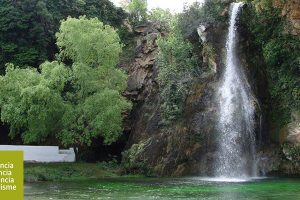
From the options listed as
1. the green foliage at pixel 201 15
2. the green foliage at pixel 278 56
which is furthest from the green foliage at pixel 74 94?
the green foliage at pixel 278 56

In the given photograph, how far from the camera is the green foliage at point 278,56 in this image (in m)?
29.2

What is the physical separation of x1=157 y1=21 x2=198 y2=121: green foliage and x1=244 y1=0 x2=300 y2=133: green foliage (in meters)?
4.65

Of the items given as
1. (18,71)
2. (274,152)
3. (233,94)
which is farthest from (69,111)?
(274,152)

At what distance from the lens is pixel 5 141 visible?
36.6 m

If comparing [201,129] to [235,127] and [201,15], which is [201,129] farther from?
[201,15]

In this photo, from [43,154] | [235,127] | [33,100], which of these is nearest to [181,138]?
[235,127]

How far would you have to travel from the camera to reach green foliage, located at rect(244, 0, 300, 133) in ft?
95.9

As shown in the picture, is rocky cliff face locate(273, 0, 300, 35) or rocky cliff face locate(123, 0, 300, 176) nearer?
rocky cliff face locate(123, 0, 300, 176)

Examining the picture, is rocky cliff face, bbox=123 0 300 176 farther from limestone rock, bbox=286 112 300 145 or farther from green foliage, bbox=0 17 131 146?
green foliage, bbox=0 17 131 146

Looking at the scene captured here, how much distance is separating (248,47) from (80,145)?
43.2ft

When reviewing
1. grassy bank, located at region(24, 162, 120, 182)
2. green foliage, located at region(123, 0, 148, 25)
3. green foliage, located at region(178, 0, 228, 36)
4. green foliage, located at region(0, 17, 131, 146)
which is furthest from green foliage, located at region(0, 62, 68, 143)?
green foliage, located at region(123, 0, 148, 25)

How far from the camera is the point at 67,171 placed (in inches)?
1106

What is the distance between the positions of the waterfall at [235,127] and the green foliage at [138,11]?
17.0 m

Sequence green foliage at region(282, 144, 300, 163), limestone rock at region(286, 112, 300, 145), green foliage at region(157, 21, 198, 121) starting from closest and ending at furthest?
green foliage at region(282, 144, 300, 163), limestone rock at region(286, 112, 300, 145), green foliage at region(157, 21, 198, 121)
